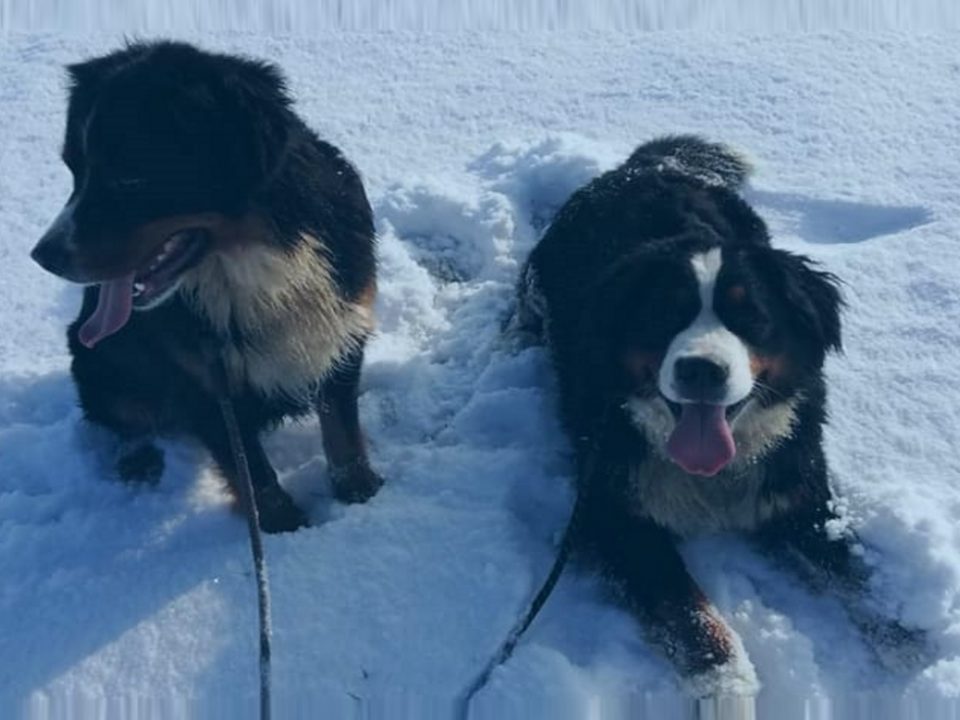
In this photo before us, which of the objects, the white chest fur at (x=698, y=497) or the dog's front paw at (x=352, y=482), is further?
the dog's front paw at (x=352, y=482)

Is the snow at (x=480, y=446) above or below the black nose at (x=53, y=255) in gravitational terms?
below

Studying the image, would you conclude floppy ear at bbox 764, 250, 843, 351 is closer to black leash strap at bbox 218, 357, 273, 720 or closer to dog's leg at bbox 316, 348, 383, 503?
dog's leg at bbox 316, 348, 383, 503

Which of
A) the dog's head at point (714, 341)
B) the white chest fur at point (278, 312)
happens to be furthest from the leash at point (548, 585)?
the white chest fur at point (278, 312)

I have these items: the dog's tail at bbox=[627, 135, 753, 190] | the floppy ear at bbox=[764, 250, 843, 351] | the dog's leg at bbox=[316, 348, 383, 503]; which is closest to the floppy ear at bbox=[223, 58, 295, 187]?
the dog's leg at bbox=[316, 348, 383, 503]

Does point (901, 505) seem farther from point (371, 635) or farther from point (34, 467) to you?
point (34, 467)

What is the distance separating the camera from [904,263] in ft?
15.8

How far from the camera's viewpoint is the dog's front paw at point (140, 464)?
3.98 m

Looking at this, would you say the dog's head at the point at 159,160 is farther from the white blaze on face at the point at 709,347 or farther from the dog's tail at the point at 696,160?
the dog's tail at the point at 696,160

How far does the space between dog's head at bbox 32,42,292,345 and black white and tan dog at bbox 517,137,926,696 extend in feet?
3.91

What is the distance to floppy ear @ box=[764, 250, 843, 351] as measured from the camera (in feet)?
10.9

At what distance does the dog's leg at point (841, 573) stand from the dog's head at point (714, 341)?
1.16ft

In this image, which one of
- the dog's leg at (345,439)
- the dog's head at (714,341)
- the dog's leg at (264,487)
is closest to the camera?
the dog's head at (714,341)

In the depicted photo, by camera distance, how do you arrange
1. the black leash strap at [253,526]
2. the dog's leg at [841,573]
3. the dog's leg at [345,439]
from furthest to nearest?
1. the dog's leg at [345,439]
2. the dog's leg at [841,573]
3. the black leash strap at [253,526]

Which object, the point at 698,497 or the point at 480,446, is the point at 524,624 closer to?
the point at 698,497
